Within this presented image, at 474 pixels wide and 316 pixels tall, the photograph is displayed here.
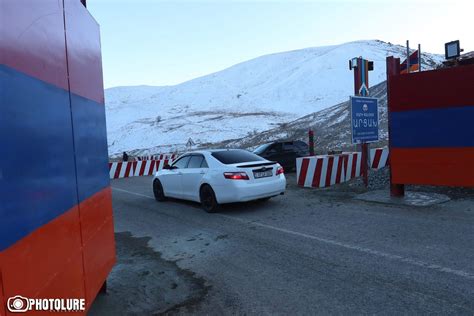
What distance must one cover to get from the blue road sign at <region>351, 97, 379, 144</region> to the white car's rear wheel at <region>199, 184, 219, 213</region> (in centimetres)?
456

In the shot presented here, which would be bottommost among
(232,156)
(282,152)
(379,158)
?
(379,158)

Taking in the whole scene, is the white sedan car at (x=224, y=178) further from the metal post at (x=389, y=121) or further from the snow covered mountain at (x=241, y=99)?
the snow covered mountain at (x=241, y=99)

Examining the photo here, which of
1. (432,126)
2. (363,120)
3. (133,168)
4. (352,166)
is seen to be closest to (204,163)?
(363,120)

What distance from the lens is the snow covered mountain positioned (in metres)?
59.0

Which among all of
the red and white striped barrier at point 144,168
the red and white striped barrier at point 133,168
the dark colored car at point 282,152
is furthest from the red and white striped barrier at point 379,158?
the red and white striped barrier at point 144,168

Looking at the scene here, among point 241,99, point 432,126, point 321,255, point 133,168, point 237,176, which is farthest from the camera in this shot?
point 241,99

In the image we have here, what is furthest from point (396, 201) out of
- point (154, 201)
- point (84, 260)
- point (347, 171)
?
point (84, 260)

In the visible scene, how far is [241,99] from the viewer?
8306cm

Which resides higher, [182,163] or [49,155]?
[49,155]

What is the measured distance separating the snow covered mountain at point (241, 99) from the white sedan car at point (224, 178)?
4098 cm

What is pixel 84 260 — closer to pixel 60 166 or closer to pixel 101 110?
pixel 60 166

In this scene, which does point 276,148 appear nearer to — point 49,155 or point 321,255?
point 321,255

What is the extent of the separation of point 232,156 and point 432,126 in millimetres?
4838

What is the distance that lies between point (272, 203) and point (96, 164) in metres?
6.73
